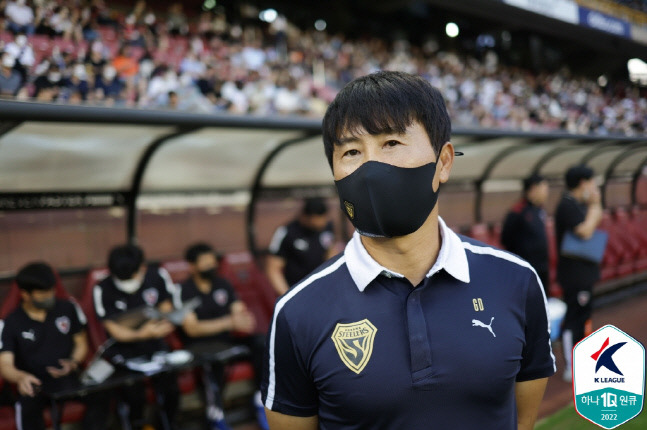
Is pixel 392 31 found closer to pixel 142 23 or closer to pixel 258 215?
pixel 142 23

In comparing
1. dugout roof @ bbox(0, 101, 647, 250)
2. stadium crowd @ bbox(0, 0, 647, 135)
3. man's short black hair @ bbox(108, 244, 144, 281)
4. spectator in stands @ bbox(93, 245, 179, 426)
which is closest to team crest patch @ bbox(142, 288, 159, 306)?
spectator in stands @ bbox(93, 245, 179, 426)

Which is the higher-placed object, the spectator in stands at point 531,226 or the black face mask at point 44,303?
the spectator in stands at point 531,226

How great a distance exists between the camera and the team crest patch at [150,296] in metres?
4.29

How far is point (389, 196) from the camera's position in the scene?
129 centimetres

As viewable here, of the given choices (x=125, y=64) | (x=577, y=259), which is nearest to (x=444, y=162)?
(x=577, y=259)

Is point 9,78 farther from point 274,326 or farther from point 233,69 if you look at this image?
point 274,326

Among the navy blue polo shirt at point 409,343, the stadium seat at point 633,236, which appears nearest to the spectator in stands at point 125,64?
the navy blue polo shirt at point 409,343

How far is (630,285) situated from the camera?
894cm

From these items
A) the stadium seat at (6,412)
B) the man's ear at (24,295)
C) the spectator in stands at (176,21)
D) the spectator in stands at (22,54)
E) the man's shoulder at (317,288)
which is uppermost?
the spectator in stands at (176,21)

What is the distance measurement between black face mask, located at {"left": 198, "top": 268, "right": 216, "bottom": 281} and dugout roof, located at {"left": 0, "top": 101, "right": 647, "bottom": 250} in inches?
34.9

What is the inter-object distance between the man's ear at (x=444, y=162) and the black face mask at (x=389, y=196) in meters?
0.05

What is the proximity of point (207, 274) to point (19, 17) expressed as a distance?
560cm

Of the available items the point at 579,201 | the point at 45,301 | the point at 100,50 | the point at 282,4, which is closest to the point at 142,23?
the point at 100,50

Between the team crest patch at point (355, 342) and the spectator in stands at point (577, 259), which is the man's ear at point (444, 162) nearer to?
the team crest patch at point (355, 342)
